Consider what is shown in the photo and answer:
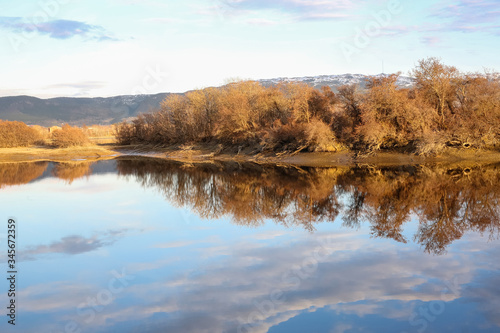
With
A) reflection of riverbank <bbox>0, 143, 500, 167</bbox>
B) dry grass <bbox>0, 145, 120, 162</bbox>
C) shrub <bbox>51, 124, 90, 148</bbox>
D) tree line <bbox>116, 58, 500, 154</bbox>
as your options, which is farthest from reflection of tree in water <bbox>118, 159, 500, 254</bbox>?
shrub <bbox>51, 124, 90, 148</bbox>

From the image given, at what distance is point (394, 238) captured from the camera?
12.7m

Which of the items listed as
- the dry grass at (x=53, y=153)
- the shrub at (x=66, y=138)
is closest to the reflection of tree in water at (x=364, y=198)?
the dry grass at (x=53, y=153)

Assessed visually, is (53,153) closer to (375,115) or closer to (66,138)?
(66,138)

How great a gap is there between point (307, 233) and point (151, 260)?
501 cm

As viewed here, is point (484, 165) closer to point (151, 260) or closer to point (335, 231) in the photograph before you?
point (335, 231)

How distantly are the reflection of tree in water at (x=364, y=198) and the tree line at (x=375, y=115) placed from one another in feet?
21.7

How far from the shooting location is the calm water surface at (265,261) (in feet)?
25.5

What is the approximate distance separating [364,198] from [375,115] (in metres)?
20.0

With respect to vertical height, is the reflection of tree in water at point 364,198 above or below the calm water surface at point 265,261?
above

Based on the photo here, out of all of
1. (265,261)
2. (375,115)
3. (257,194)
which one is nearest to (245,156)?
(375,115)

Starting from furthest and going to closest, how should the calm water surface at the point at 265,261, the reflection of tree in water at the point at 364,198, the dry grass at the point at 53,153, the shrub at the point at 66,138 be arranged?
the shrub at the point at 66,138
the dry grass at the point at 53,153
the reflection of tree in water at the point at 364,198
the calm water surface at the point at 265,261

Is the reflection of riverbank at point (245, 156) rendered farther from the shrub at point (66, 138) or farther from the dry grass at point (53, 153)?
the shrub at point (66, 138)

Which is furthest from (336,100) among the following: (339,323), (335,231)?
(339,323)

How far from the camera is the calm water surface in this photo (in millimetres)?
7762
